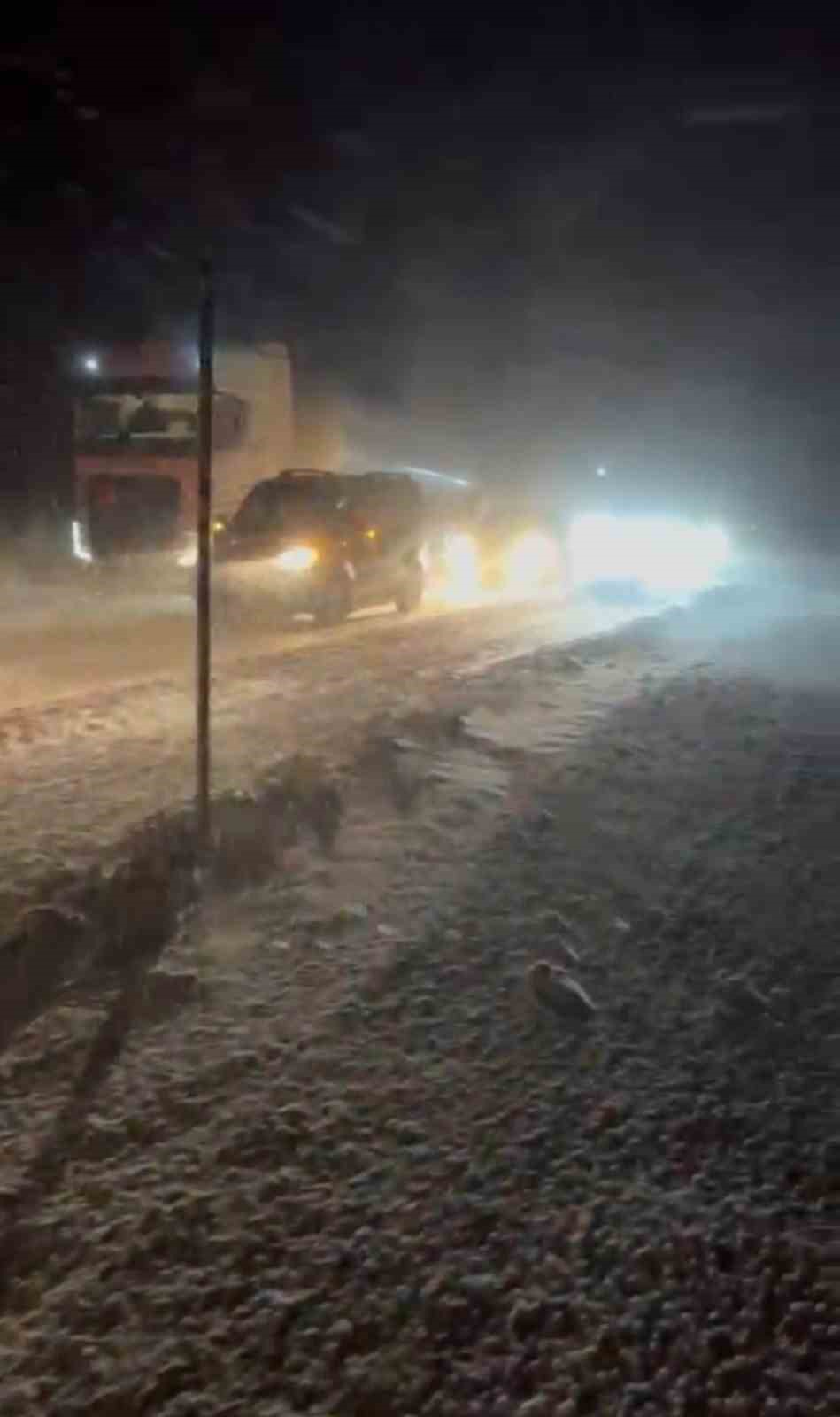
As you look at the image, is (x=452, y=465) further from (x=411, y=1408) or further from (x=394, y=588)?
(x=411, y=1408)

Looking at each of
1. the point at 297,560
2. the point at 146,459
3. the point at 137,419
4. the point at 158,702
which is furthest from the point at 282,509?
the point at 158,702

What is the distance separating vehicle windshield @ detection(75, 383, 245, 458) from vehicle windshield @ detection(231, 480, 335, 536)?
7.36 m

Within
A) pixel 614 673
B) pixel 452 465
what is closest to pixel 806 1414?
pixel 614 673

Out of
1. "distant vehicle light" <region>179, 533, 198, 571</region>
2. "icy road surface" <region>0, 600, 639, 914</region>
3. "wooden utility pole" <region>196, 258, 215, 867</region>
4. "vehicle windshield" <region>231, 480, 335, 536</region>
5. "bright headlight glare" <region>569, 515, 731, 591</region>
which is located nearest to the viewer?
"wooden utility pole" <region>196, 258, 215, 867</region>

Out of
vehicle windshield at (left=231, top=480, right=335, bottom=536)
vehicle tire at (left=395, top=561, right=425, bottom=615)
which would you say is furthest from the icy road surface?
vehicle tire at (left=395, top=561, right=425, bottom=615)

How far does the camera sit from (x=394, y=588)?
76.2 feet

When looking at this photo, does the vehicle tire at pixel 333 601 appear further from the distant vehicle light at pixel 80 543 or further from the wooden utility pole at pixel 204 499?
the wooden utility pole at pixel 204 499

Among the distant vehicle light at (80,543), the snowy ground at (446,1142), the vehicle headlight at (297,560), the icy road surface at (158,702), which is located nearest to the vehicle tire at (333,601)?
the vehicle headlight at (297,560)

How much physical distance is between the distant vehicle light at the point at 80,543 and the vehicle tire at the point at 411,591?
7.59 meters

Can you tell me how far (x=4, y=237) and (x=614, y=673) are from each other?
730 inches

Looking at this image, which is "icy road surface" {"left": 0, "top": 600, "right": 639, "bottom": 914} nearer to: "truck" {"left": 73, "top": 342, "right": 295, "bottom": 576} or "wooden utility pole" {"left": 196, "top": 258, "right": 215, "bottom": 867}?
"wooden utility pole" {"left": 196, "top": 258, "right": 215, "bottom": 867}

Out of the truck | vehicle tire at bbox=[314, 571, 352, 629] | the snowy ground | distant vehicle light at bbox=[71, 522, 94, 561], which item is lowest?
the snowy ground

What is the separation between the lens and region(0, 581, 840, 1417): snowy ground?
3.77 meters

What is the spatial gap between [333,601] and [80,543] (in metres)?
10.2
